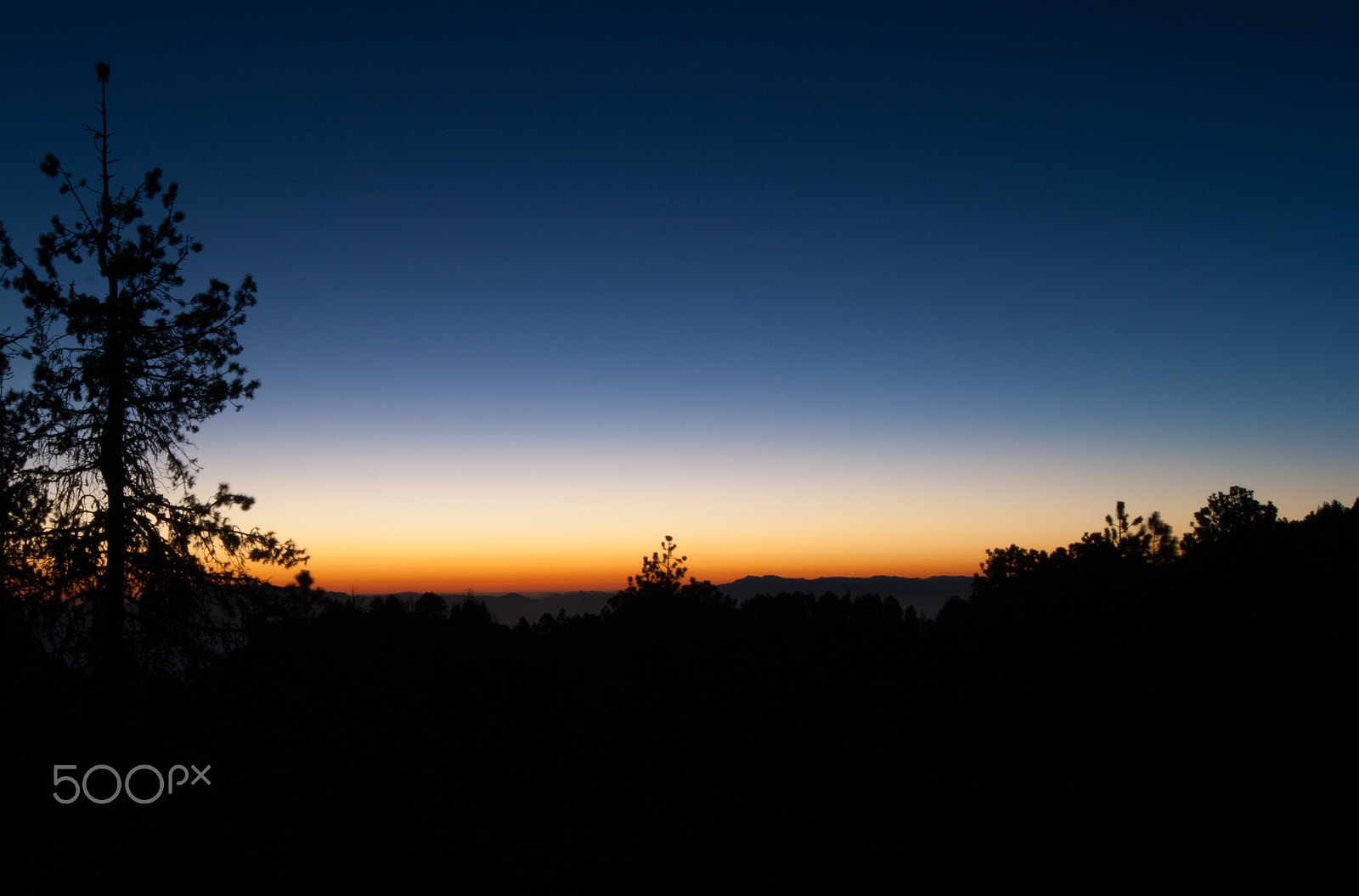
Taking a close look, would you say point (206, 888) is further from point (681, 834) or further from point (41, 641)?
point (681, 834)

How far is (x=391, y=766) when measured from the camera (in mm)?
17469

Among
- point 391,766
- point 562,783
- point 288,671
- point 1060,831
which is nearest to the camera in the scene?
point 1060,831

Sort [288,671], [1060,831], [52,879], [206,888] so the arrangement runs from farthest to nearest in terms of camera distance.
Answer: [288,671], [1060,831], [206,888], [52,879]

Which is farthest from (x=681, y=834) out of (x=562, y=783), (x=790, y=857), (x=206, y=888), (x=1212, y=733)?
(x=1212, y=733)

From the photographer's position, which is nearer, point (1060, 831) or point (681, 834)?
point (1060, 831)

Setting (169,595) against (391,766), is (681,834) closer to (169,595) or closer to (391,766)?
(391,766)

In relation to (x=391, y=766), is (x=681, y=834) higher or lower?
lower

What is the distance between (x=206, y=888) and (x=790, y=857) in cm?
1044

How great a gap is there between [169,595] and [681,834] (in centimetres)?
1166

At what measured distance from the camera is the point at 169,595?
12.8 metres

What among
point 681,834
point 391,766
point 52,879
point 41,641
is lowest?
point 681,834

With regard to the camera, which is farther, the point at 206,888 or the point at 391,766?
the point at 391,766

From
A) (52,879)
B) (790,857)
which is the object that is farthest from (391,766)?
(790,857)

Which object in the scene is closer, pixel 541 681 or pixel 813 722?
pixel 813 722
